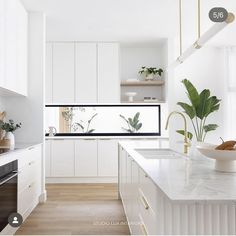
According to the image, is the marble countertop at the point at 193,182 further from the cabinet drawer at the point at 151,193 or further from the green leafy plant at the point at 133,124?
the green leafy plant at the point at 133,124

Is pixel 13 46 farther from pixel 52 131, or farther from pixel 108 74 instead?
pixel 52 131

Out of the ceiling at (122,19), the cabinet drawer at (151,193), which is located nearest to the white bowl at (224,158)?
the cabinet drawer at (151,193)

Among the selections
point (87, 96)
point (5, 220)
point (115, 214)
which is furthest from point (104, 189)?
point (5, 220)

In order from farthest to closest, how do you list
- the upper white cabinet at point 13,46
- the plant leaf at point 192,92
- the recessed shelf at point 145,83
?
the recessed shelf at point 145,83
the plant leaf at point 192,92
the upper white cabinet at point 13,46

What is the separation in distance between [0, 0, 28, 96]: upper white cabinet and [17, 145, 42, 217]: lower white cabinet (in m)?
0.79

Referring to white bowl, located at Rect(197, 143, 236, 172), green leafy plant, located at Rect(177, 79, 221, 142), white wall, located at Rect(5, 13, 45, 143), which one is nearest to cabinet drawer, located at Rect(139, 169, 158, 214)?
white bowl, located at Rect(197, 143, 236, 172)

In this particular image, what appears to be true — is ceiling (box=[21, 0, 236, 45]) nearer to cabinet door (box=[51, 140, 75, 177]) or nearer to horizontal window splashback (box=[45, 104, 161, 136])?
horizontal window splashback (box=[45, 104, 161, 136])

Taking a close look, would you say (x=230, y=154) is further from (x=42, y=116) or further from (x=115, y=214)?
(x=42, y=116)

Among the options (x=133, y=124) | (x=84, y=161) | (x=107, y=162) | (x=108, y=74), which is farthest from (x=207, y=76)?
(x=84, y=161)

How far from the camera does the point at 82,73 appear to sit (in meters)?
5.61

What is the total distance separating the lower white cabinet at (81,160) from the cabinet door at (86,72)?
33.3 inches

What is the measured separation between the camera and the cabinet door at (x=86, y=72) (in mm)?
5586

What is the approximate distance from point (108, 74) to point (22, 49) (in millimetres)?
1999

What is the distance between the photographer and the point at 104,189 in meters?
4.94
